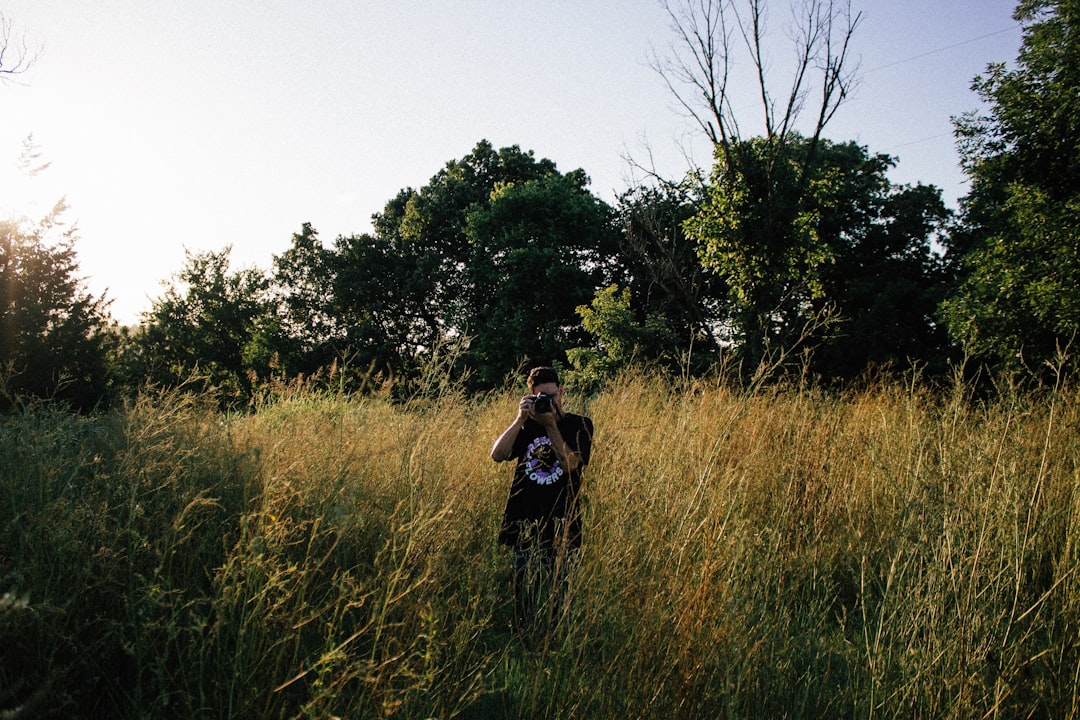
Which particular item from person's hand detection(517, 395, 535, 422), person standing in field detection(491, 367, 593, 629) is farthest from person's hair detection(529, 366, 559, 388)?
person's hand detection(517, 395, 535, 422)

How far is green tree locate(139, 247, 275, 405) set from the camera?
29.4 metres

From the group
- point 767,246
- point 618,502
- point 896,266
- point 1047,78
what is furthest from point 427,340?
point 618,502

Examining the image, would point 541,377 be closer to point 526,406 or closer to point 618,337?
point 526,406

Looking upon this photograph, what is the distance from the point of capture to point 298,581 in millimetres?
2070

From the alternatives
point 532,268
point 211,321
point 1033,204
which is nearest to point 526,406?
point 1033,204

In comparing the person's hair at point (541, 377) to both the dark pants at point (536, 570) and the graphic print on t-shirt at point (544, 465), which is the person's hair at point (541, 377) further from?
the dark pants at point (536, 570)

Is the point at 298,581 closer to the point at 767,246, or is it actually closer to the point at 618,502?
the point at 618,502

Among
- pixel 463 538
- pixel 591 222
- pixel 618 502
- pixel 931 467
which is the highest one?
pixel 591 222

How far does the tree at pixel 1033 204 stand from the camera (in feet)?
39.8

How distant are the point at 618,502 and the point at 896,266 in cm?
2436

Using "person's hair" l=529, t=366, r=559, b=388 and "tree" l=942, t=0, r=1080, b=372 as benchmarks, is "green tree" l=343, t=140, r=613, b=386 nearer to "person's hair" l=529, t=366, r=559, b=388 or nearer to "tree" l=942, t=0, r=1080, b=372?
"tree" l=942, t=0, r=1080, b=372

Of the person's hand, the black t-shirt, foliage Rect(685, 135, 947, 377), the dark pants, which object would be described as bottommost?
the dark pants

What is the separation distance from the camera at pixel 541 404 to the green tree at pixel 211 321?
95.5 ft

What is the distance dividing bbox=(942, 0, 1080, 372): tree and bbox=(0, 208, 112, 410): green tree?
92.1 feet
